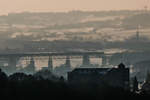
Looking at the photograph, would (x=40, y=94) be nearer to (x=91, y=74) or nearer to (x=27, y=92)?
(x=27, y=92)

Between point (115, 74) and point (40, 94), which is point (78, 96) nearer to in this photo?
point (40, 94)

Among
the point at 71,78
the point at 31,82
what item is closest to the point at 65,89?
the point at 31,82

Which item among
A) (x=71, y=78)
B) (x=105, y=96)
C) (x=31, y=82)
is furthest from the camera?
(x=71, y=78)

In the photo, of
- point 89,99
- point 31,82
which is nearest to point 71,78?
point 31,82

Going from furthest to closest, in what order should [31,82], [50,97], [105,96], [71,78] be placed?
[71,78]
[31,82]
[105,96]
[50,97]

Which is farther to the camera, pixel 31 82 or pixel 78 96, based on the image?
pixel 31 82

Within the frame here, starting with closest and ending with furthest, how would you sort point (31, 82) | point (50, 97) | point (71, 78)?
1. point (50, 97)
2. point (31, 82)
3. point (71, 78)

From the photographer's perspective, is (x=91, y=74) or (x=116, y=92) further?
(x=91, y=74)

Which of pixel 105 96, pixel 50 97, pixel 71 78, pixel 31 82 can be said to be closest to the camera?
pixel 50 97
